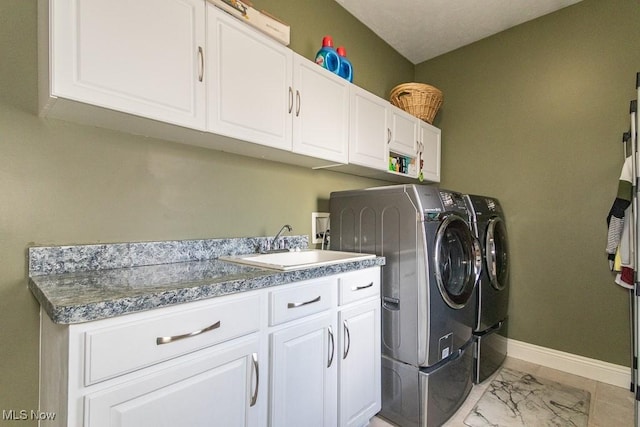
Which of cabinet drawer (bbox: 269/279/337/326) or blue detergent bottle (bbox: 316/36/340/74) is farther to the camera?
blue detergent bottle (bbox: 316/36/340/74)

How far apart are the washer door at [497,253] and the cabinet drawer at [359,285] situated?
1.06 meters

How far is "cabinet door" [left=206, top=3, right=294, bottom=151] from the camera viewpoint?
131cm

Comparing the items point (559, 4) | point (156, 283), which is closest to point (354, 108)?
point (156, 283)

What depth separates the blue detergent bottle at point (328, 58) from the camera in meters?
1.93

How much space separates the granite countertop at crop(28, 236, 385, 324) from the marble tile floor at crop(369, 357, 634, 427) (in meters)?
1.07

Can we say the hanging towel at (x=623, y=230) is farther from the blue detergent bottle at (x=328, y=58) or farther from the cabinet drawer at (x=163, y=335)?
the cabinet drawer at (x=163, y=335)

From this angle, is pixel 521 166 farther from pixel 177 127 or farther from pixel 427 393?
pixel 177 127

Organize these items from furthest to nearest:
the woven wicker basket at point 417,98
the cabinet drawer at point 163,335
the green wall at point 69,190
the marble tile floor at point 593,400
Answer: the woven wicker basket at point 417,98, the marble tile floor at point 593,400, the green wall at point 69,190, the cabinet drawer at point 163,335

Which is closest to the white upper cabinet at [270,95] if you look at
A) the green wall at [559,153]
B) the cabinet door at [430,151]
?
the cabinet door at [430,151]

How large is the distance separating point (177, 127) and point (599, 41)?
2984mm

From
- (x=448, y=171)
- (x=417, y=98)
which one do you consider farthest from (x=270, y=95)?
(x=448, y=171)

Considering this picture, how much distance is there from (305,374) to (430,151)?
225cm

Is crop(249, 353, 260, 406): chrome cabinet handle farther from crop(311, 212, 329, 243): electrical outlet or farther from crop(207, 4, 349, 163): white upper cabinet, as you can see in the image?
crop(311, 212, 329, 243): electrical outlet

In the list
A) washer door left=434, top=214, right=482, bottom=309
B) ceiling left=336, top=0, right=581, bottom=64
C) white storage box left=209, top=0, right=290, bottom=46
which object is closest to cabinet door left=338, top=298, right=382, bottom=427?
washer door left=434, top=214, right=482, bottom=309
